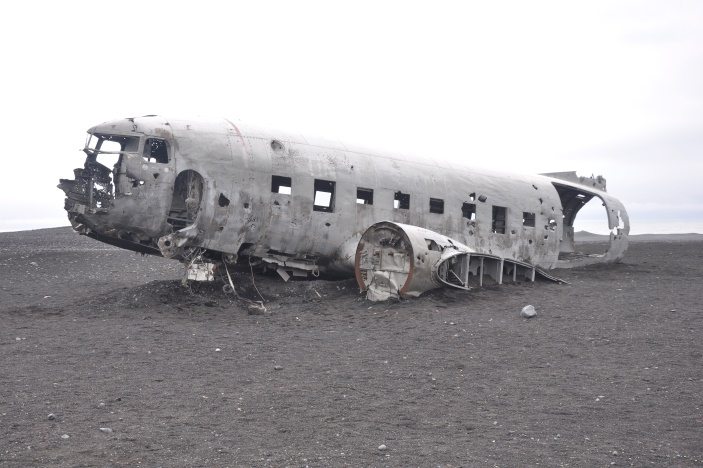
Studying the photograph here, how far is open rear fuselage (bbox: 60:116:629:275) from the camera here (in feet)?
43.9

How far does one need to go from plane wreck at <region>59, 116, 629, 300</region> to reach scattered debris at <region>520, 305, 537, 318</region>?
7.00 ft

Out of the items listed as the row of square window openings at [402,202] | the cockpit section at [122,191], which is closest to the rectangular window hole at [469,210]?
the row of square window openings at [402,202]

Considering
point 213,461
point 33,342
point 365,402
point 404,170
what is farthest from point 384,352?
point 404,170

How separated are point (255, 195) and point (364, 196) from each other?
299cm

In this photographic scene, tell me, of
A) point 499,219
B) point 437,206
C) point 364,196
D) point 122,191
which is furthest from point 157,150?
point 499,219

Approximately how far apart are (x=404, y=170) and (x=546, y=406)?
976 centimetres

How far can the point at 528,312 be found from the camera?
12.5 metres

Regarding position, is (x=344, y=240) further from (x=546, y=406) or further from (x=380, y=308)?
(x=546, y=406)

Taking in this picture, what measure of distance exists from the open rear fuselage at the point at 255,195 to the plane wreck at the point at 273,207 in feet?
0.07

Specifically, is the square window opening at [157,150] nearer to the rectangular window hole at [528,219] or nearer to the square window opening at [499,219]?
the square window opening at [499,219]

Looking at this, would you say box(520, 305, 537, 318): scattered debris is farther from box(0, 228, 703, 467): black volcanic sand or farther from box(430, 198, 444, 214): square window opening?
box(430, 198, 444, 214): square window opening

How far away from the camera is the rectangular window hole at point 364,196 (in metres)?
16.1

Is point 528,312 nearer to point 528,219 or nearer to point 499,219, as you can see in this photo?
point 499,219

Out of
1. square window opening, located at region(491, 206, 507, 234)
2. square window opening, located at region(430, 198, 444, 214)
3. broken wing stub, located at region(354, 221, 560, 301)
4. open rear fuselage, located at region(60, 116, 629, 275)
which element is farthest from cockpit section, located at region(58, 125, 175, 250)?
square window opening, located at region(491, 206, 507, 234)
